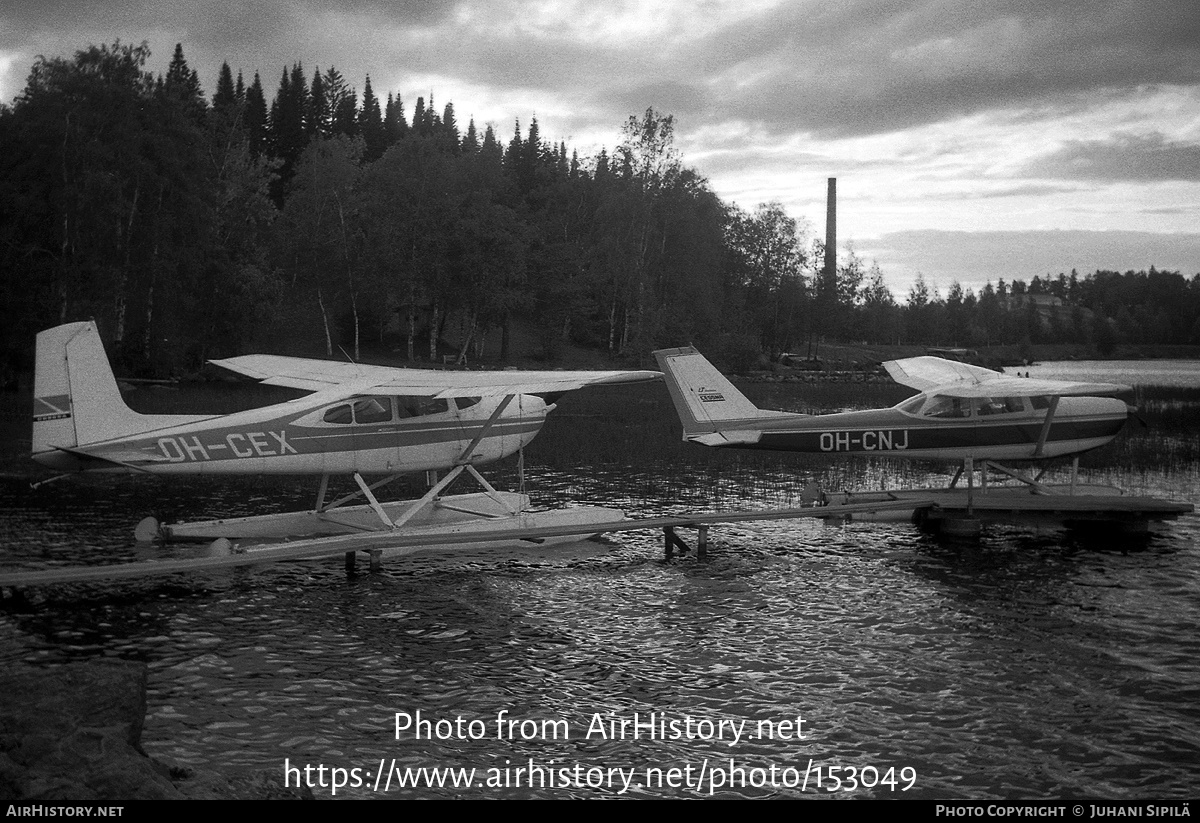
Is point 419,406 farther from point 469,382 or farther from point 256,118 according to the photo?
point 256,118

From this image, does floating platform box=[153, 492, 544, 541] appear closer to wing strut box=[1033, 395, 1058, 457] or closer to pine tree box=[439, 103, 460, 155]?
wing strut box=[1033, 395, 1058, 457]

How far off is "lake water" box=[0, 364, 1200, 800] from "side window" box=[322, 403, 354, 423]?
196 centimetres

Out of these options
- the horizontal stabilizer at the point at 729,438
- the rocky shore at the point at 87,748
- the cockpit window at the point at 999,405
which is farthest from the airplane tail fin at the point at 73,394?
the cockpit window at the point at 999,405

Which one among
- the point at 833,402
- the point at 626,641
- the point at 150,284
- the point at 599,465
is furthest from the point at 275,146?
the point at 626,641

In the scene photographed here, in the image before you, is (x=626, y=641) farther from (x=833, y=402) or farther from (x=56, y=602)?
(x=833, y=402)

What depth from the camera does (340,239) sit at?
49156mm

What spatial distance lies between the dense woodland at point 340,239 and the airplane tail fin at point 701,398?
86.2 ft

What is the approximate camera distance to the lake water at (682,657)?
21.9 ft

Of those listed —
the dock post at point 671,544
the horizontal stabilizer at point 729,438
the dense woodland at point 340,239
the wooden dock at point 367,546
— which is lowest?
the dock post at point 671,544

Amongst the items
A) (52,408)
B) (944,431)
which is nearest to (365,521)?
(52,408)

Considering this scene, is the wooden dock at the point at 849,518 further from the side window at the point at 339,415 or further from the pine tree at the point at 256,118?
the pine tree at the point at 256,118

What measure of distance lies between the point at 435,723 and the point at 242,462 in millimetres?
5769

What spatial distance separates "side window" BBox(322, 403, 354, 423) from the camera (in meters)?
12.2
